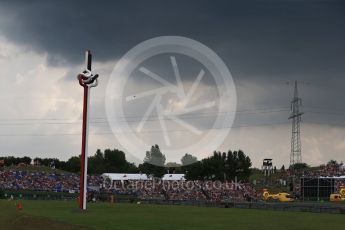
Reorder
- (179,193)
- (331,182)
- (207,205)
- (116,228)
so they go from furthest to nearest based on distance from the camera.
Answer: (179,193)
(331,182)
(207,205)
(116,228)

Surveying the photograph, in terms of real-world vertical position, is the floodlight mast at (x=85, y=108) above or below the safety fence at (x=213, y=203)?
above

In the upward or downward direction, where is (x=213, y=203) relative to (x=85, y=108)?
downward

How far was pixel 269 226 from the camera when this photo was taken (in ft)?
128

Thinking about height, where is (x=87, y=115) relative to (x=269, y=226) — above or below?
above

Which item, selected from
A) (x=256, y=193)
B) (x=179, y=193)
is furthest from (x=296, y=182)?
(x=179, y=193)

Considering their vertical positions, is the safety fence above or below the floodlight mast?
below

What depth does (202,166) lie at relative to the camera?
584 ft

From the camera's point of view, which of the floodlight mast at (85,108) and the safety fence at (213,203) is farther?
the safety fence at (213,203)

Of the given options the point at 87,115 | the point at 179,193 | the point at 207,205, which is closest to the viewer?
the point at 87,115

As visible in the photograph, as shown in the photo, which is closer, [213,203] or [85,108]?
[85,108]

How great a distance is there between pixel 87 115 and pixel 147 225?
20729 millimetres

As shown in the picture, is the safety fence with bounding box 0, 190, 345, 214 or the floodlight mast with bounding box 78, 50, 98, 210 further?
the safety fence with bounding box 0, 190, 345, 214

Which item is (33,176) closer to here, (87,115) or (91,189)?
(91,189)

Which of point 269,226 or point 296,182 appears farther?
point 296,182
